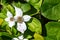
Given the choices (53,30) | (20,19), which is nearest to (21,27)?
(20,19)

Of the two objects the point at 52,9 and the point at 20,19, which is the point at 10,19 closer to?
the point at 20,19

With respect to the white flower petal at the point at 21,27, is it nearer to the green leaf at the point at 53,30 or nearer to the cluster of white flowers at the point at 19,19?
the cluster of white flowers at the point at 19,19

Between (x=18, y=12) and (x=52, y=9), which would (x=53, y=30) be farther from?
(x=18, y=12)

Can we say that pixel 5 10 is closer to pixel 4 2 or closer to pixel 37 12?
pixel 4 2

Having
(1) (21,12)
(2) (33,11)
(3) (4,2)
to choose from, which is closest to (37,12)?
(2) (33,11)

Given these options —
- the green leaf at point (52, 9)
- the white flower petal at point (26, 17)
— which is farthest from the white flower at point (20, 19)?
the green leaf at point (52, 9)

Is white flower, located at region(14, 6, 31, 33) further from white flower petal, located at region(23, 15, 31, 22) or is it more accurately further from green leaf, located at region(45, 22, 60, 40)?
green leaf, located at region(45, 22, 60, 40)

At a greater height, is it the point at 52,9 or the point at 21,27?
the point at 52,9
